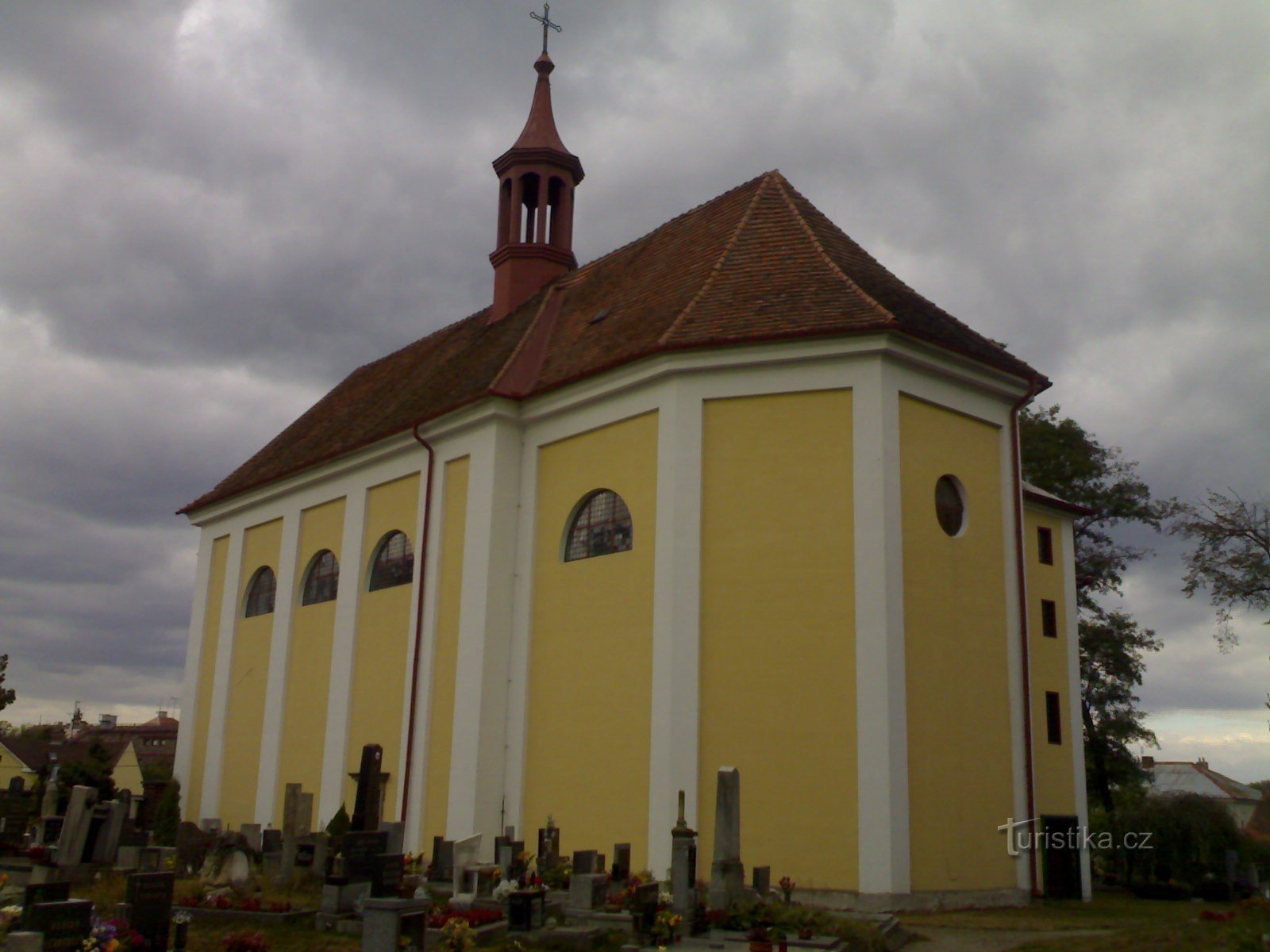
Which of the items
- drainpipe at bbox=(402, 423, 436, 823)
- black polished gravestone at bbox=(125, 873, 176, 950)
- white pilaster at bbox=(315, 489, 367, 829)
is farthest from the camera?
white pilaster at bbox=(315, 489, 367, 829)

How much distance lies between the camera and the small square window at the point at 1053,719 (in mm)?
18203

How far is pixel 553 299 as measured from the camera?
22.6m

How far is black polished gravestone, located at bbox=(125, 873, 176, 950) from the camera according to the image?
1098 centimetres

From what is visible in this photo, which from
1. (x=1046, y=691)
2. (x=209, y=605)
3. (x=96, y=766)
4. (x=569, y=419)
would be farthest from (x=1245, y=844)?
(x=96, y=766)

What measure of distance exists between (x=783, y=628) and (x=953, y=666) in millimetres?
2419

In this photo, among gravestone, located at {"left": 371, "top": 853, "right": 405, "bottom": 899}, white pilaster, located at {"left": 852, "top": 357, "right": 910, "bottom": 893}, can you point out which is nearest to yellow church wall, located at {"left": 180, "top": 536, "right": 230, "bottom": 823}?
gravestone, located at {"left": 371, "top": 853, "right": 405, "bottom": 899}

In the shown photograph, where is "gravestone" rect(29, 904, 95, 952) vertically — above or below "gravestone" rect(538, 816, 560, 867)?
below

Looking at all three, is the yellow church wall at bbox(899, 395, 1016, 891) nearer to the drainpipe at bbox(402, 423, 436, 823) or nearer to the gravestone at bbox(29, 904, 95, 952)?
the drainpipe at bbox(402, 423, 436, 823)

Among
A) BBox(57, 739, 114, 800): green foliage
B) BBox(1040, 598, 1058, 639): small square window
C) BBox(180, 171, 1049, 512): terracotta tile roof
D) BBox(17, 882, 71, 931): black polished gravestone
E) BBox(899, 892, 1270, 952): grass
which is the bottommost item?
BBox(899, 892, 1270, 952): grass

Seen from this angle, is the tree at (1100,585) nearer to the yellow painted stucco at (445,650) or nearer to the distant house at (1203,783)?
the yellow painted stucco at (445,650)

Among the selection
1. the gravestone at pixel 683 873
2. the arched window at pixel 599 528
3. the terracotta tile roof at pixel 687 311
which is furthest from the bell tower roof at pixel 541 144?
the gravestone at pixel 683 873

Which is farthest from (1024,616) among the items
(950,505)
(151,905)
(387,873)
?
(151,905)

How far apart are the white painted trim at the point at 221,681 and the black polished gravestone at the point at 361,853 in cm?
1371

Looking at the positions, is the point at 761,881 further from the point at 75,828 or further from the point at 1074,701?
the point at 75,828
